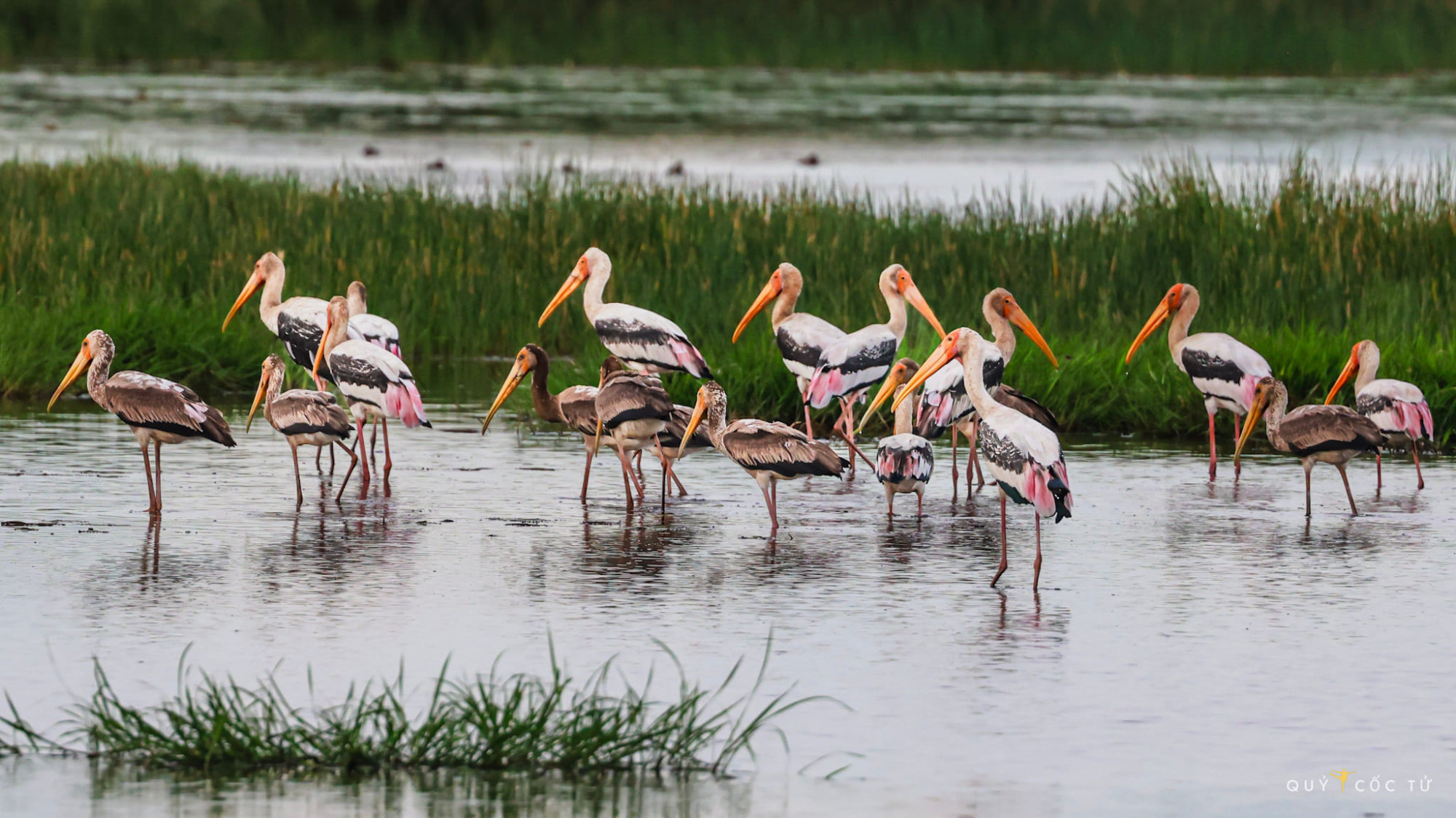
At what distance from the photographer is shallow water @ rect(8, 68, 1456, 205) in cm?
3706

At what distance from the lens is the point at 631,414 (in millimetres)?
11203

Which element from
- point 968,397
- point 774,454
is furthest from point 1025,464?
point 968,397

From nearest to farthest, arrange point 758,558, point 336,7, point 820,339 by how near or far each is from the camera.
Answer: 1. point 758,558
2. point 820,339
3. point 336,7

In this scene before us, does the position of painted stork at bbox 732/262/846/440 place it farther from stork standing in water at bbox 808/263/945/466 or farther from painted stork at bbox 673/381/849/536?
painted stork at bbox 673/381/849/536

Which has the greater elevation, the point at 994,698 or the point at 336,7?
the point at 336,7

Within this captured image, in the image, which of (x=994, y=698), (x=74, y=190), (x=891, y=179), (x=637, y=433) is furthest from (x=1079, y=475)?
(x=891, y=179)

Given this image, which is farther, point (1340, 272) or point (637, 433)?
point (1340, 272)

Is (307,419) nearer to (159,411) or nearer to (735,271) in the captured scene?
(159,411)

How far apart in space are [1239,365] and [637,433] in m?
3.91

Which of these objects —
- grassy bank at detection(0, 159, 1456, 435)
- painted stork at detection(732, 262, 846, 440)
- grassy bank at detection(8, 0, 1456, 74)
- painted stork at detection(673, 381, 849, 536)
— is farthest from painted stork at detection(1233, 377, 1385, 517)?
grassy bank at detection(8, 0, 1456, 74)

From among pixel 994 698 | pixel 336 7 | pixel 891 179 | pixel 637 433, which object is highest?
pixel 336 7

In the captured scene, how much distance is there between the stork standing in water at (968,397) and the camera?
1172 centimetres

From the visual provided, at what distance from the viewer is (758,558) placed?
9781mm

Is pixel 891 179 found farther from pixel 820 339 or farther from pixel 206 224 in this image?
pixel 820 339
